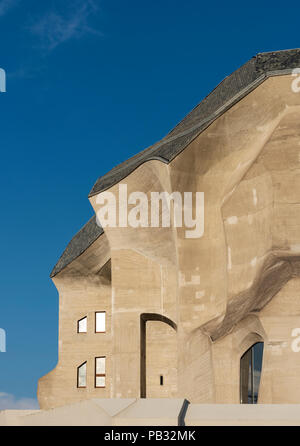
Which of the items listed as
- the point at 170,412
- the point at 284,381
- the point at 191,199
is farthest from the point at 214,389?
the point at 170,412

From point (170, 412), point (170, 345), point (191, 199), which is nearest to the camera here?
point (170, 412)

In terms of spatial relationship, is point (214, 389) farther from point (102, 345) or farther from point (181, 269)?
point (102, 345)

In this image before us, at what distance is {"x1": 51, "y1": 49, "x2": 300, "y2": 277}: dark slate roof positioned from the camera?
1908 centimetres

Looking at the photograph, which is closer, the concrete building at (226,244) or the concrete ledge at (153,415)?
the concrete ledge at (153,415)

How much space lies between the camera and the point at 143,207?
24281mm

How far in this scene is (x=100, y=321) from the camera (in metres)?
32.7

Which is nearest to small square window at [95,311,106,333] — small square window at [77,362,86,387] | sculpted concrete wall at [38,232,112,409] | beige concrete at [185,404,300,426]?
sculpted concrete wall at [38,232,112,409]

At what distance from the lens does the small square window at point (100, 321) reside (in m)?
32.6

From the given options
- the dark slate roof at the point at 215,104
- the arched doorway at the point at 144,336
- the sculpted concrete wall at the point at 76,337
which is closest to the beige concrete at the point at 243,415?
the dark slate roof at the point at 215,104

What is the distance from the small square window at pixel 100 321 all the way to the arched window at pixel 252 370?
495 inches

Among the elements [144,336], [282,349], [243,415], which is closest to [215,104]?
[282,349]

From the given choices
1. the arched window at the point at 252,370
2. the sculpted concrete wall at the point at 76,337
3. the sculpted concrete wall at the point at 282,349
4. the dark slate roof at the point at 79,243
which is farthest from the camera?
the sculpted concrete wall at the point at 76,337

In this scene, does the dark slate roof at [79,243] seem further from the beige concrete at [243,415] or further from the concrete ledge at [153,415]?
the beige concrete at [243,415]

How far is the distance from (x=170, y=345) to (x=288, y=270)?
10723 millimetres
